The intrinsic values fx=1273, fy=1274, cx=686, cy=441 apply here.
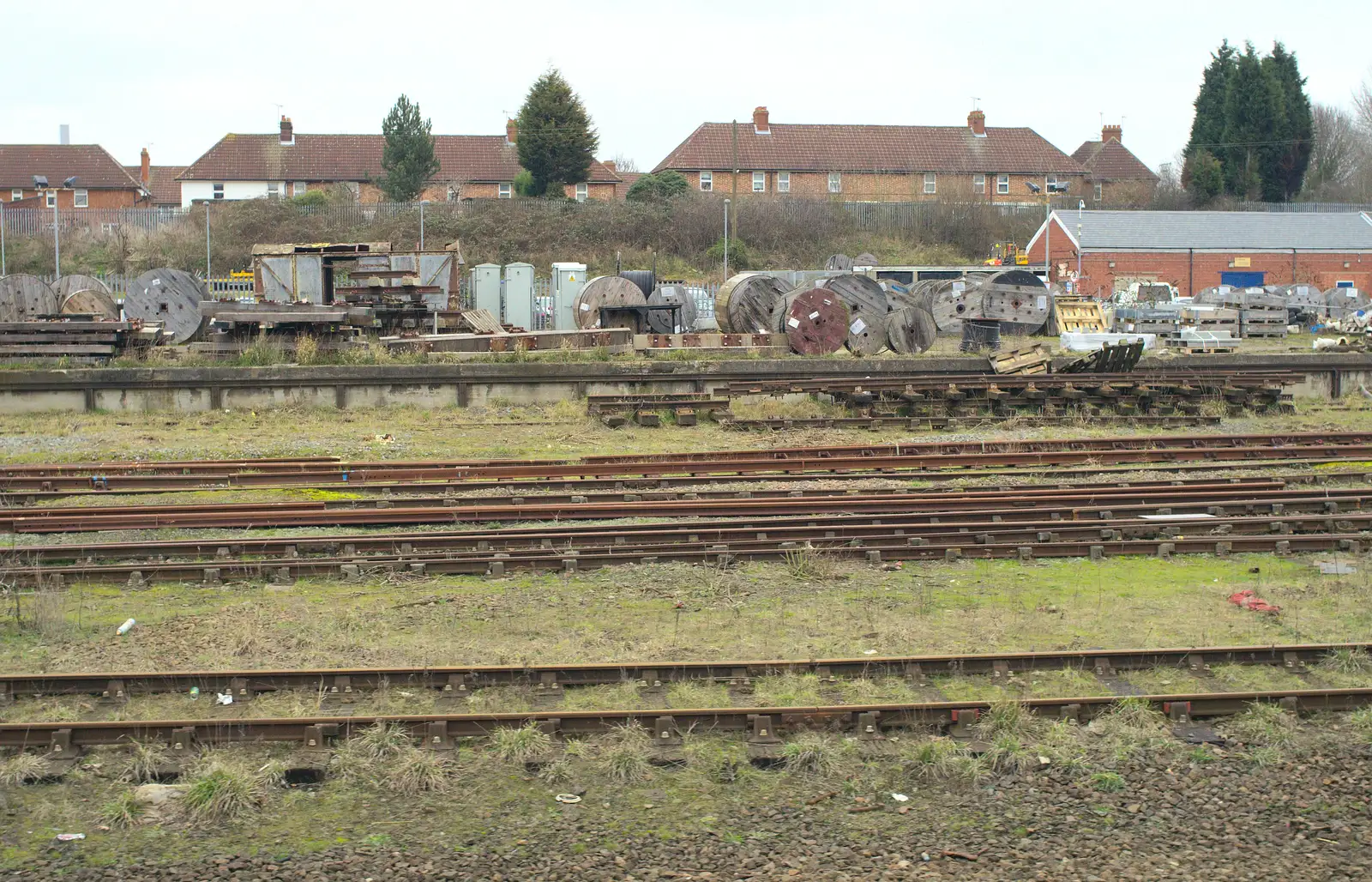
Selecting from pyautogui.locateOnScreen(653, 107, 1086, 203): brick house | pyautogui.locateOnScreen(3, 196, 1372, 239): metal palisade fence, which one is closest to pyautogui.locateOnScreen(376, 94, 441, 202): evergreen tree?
pyautogui.locateOnScreen(3, 196, 1372, 239): metal palisade fence

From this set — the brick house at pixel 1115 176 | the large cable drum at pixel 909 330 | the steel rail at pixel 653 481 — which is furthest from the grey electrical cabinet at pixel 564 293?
the brick house at pixel 1115 176

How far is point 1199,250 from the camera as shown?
52219 mm

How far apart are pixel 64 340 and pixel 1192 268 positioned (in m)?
42.2

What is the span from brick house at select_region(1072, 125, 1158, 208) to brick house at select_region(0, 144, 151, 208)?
49367 mm

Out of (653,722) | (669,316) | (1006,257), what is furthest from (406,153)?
(653,722)

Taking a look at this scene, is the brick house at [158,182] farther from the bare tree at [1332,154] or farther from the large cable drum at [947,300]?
the bare tree at [1332,154]

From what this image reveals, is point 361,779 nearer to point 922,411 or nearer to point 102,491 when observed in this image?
point 102,491

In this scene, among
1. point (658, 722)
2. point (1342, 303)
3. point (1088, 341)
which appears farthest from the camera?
point (1342, 303)

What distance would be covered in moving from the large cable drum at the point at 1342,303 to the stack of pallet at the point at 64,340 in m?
35.6

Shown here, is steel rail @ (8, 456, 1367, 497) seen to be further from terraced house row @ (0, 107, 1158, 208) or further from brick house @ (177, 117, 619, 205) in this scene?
brick house @ (177, 117, 619, 205)

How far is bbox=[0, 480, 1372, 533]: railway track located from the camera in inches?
510

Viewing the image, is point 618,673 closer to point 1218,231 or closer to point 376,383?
point 376,383

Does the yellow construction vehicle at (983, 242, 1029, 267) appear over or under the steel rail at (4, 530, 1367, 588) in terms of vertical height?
over

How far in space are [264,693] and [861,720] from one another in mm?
3716
